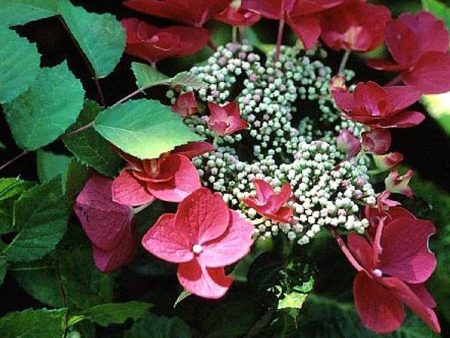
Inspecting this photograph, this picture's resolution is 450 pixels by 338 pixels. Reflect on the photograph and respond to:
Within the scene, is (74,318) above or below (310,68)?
below

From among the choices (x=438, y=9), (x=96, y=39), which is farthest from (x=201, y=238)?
(x=438, y=9)

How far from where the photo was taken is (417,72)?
0.81 m

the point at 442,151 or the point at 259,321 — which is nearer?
the point at 259,321

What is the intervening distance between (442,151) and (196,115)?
297mm

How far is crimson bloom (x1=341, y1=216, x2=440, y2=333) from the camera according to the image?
0.65 metres

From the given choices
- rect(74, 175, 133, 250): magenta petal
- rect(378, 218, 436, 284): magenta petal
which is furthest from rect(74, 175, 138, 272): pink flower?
rect(378, 218, 436, 284): magenta petal

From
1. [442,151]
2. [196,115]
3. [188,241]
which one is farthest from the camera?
[442,151]

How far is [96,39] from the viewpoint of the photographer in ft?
2.48

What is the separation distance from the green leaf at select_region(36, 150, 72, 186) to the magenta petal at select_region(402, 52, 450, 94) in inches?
13.8

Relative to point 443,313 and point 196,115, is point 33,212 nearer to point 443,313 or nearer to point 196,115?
point 196,115

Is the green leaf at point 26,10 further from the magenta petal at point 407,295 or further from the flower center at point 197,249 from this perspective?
the magenta petal at point 407,295

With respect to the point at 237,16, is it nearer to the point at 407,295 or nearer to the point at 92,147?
the point at 92,147

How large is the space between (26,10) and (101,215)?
0.69 feet

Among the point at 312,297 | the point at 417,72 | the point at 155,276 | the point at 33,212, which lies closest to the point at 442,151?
the point at 417,72
